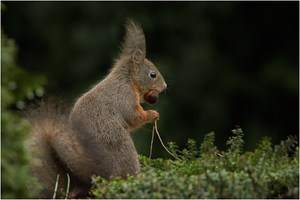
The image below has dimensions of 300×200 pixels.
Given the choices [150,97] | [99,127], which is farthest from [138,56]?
[99,127]

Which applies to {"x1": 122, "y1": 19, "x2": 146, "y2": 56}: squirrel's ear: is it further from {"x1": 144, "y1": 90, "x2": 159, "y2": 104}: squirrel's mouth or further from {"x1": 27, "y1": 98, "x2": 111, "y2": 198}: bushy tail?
{"x1": 27, "y1": 98, "x2": 111, "y2": 198}: bushy tail

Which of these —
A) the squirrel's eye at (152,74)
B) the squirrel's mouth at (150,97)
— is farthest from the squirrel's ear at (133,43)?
the squirrel's mouth at (150,97)

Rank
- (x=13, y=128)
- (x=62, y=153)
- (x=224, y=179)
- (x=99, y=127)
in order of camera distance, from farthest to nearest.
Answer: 1. (x=99, y=127)
2. (x=62, y=153)
3. (x=224, y=179)
4. (x=13, y=128)

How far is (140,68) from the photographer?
670 centimetres

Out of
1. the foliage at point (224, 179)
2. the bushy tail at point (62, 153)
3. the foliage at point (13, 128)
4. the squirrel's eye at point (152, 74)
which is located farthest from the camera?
the squirrel's eye at point (152, 74)

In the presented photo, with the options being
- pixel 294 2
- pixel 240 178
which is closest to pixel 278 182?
pixel 240 178

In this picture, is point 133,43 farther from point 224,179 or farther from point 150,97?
point 224,179

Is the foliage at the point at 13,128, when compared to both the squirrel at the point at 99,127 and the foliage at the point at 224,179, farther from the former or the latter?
the squirrel at the point at 99,127

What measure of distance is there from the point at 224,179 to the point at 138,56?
252cm

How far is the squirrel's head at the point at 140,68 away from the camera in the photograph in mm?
6617

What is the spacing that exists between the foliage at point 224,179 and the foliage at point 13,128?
0.68 m

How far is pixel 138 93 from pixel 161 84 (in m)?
0.34

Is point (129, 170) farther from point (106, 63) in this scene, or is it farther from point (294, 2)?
point (294, 2)

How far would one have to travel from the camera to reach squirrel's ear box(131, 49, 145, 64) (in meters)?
6.69
